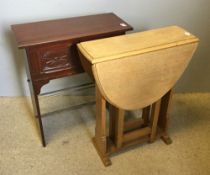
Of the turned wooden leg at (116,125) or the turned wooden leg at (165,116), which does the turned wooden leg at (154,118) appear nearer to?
the turned wooden leg at (165,116)

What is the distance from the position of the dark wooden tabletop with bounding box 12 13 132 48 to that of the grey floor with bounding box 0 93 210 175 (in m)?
0.75

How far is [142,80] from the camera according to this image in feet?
4.68

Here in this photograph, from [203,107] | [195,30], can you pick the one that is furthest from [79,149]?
[195,30]

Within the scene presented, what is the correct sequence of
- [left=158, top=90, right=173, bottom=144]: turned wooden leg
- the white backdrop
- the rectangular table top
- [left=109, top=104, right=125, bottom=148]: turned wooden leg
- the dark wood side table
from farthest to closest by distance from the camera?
the white backdrop < [left=158, top=90, right=173, bottom=144]: turned wooden leg < [left=109, top=104, right=125, bottom=148]: turned wooden leg < the dark wood side table < the rectangular table top

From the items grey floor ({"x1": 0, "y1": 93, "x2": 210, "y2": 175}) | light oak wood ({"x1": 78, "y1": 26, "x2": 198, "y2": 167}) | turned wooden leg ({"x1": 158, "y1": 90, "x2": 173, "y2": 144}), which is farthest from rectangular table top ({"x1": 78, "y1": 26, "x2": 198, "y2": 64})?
grey floor ({"x1": 0, "y1": 93, "x2": 210, "y2": 175})

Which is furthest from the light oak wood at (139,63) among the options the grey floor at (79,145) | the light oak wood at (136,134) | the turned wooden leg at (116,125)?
the grey floor at (79,145)

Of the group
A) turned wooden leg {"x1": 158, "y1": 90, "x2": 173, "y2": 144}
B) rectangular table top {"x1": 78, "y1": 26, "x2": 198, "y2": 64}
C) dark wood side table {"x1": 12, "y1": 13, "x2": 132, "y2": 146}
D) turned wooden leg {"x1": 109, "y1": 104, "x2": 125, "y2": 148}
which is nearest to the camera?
rectangular table top {"x1": 78, "y1": 26, "x2": 198, "y2": 64}

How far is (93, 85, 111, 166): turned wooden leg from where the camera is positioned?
1494 millimetres

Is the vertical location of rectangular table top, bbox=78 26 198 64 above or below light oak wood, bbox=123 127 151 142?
above

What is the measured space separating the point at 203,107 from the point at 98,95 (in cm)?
113

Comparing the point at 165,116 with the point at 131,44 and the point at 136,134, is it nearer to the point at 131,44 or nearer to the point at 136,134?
the point at 136,134

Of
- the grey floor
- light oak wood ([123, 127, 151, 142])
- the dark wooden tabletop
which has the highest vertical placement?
the dark wooden tabletop

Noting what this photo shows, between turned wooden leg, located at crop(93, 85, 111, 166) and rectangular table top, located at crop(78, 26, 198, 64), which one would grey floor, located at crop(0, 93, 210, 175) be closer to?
turned wooden leg, located at crop(93, 85, 111, 166)

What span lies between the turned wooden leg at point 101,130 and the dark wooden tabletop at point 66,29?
1.21 feet
